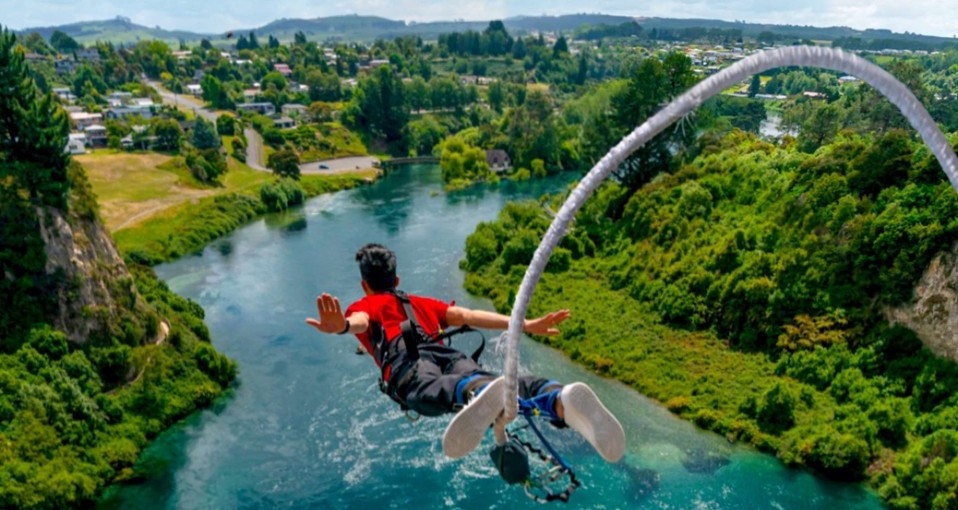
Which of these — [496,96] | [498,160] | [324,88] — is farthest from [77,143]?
[496,96]

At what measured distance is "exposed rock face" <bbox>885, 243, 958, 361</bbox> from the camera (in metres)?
19.1

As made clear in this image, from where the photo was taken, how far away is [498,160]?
60.9 m

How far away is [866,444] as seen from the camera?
17.6m

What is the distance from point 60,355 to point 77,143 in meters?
48.0

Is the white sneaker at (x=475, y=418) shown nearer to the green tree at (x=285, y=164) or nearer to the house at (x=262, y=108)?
the green tree at (x=285, y=164)

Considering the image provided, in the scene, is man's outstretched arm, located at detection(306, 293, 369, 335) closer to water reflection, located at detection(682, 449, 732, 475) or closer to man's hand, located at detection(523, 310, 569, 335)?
man's hand, located at detection(523, 310, 569, 335)

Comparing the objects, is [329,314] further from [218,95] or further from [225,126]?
[218,95]

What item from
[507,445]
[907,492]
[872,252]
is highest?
[507,445]

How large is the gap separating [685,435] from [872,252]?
29.5 feet

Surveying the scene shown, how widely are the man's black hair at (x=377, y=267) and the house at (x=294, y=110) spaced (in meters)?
75.9

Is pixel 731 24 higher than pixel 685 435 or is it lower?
higher

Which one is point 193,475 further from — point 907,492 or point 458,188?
point 458,188

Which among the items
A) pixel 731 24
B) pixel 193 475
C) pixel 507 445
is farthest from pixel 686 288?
pixel 731 24

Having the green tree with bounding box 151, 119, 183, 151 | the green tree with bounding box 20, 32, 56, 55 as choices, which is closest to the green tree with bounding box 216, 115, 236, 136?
the green tree with bounding box 151, 119, 183, 151
